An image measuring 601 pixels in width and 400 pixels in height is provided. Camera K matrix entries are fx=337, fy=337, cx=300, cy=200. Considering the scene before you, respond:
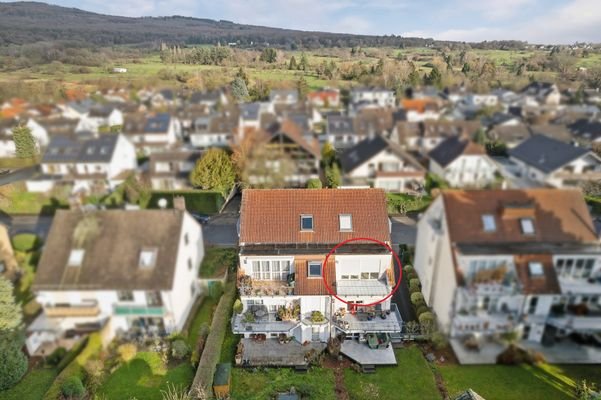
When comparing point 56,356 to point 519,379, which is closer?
point 56,356

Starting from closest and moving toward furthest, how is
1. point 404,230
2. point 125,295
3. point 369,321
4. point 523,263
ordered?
point 125,295 < point 523,263 < point 369,321 < point 404,230

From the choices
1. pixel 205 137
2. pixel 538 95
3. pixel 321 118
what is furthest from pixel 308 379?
pixel 538 95

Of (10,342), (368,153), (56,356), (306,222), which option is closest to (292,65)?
(368,153)

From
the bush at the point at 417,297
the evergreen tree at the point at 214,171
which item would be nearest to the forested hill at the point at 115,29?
the evergreen tree at the point at 214,171

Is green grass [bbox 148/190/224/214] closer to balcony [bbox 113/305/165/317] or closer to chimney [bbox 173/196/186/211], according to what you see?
A: chimney [bbox 173/196/186/211]

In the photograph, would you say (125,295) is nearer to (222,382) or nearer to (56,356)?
(56,356)

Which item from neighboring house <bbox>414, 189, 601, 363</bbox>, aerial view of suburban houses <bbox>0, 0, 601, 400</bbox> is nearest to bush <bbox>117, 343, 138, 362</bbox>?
aerial view of suburban houses <bbox>0, 0, 601, 400</bbox>
